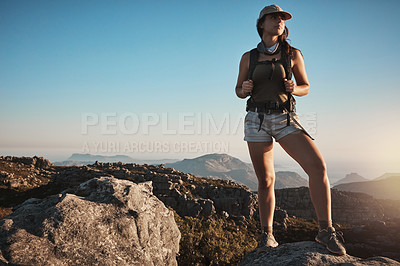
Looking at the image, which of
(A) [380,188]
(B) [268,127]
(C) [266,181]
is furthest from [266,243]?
(A) [380,188]

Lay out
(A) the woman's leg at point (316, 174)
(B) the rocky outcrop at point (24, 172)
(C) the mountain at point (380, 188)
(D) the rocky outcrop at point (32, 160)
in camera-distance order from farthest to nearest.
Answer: (C) the mountain at point (380, 188), (D) the rocky outcrop at point (32, 160), (B) the rocky outcrop at point (24, 172), (A) the woman's leg at point (316, 174)

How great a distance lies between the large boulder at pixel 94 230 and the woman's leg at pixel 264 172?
5.62 feet

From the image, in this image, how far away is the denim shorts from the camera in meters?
4.13

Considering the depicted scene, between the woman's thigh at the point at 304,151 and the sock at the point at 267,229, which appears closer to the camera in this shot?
the woman's thigh at the point at 304,151

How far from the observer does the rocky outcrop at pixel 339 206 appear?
76750 mm

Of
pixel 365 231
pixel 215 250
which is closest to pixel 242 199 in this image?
pixel 365 231

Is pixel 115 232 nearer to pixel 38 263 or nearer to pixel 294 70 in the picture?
pixel 38 263

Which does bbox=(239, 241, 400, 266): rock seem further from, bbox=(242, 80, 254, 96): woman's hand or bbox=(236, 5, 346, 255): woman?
bbox=(242, 80, 254, 96): woman's hand

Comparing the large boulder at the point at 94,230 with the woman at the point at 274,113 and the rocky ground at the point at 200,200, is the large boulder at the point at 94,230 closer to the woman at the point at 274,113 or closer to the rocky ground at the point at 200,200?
the woman at the point at 274,113

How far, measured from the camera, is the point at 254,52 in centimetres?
454

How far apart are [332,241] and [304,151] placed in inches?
49.8

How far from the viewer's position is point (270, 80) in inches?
167

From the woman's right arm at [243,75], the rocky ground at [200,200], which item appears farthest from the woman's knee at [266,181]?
the rocky ground at [200,200]

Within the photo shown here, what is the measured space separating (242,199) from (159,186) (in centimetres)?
1550
